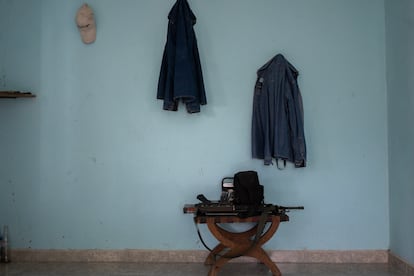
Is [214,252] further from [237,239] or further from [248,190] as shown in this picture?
[248,190]

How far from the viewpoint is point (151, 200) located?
340 centimetres

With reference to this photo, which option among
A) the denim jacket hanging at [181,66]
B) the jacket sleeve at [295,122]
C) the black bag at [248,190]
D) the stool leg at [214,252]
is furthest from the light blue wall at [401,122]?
the denim jacket hanging at [181,66]

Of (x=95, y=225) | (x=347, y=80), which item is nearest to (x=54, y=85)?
(x=95, y=225)

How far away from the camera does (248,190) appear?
2908 millimetres

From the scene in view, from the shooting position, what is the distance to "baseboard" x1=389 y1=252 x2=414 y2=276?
290cm

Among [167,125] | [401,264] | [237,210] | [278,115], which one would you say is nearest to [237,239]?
[237,210]

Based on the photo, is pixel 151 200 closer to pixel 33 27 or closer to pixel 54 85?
pixel 54 85

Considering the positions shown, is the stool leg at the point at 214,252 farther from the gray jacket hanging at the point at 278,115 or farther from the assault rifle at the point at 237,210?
the gray jacket hanging at the point at 278,115

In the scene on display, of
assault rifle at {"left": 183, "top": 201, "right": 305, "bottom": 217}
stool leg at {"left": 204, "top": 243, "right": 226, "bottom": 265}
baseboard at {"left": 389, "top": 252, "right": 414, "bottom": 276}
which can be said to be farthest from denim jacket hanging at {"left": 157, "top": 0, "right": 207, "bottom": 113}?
baseboard at {"left": 389, "top": 252, "right": 414, "bottom": 276}

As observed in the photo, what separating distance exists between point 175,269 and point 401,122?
2.02 meters

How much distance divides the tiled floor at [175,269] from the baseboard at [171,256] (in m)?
0.07

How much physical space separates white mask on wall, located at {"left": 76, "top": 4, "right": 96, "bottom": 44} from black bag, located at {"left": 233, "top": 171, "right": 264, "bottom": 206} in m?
1.70

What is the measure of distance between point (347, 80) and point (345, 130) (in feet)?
1.34

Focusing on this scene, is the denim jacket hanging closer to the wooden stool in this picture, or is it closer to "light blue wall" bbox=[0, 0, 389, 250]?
"light blue wall" bbox=[0, 0, 389, 250]
